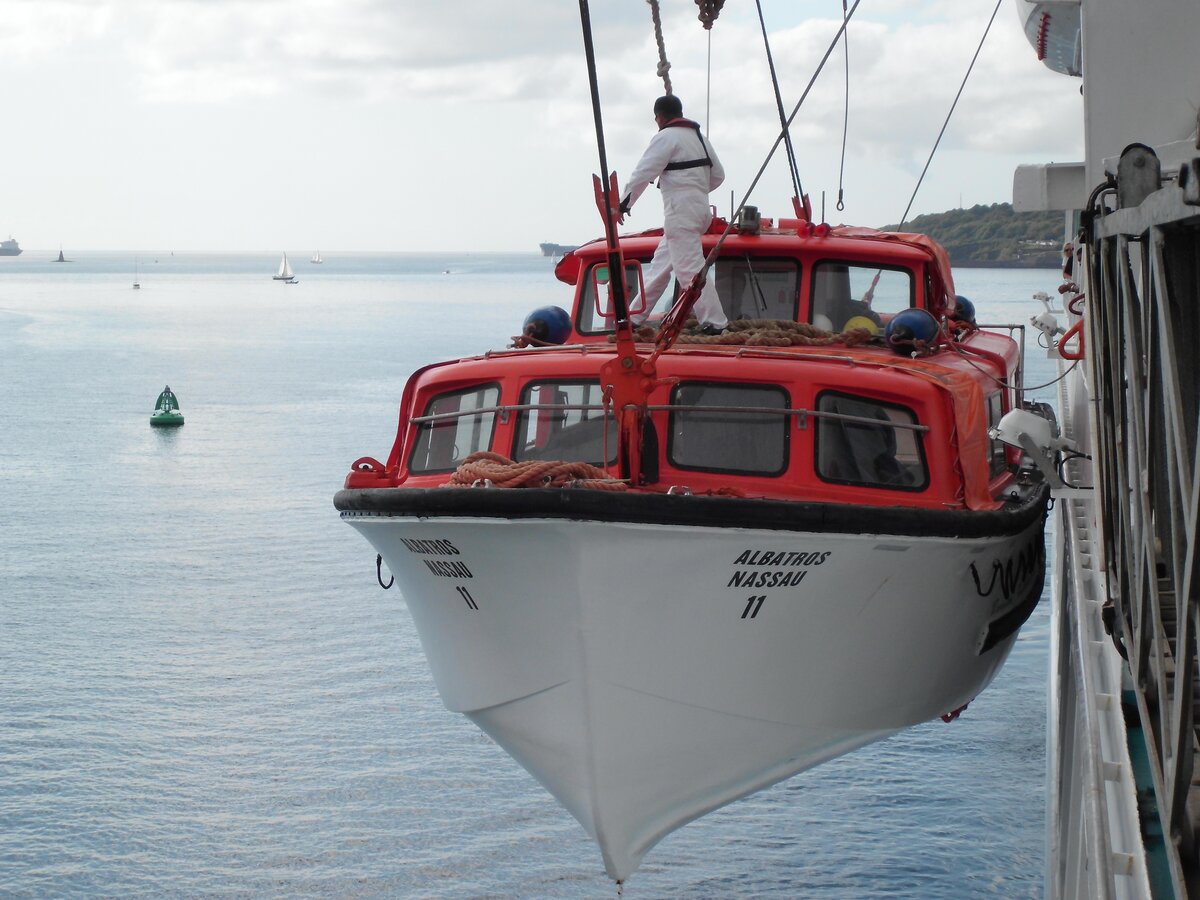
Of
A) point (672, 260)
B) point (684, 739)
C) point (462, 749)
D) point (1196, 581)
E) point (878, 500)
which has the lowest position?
point (462, 749)

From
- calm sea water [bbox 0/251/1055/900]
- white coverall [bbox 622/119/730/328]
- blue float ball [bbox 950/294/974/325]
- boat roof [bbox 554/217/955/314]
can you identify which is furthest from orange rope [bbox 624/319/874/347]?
calm sea water [bbox 0/251/1055/900]

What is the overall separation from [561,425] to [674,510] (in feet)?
5.66

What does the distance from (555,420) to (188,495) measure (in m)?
41.2

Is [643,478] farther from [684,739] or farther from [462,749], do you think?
[462,749]

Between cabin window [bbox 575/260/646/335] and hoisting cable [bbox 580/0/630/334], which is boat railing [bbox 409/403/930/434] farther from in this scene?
cabin window [bbox 575/260/646/335]

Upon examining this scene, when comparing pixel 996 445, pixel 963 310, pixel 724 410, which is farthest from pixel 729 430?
pixel 963 310

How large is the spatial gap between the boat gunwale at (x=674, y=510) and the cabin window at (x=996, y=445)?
2.39 meters

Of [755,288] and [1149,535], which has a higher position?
[755,288]

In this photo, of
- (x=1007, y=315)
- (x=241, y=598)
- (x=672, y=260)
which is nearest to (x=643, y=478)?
(x=672, y=260)

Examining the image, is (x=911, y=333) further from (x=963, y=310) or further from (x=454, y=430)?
(x=963, y=310)

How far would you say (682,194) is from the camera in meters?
11.5

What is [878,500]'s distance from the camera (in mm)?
9055

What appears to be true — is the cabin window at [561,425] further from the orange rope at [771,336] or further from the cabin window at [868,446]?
the cabin window at [868,446]

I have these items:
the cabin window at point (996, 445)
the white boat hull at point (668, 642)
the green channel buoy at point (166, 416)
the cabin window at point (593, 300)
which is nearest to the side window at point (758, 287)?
the cabin window at point (593, 300)
